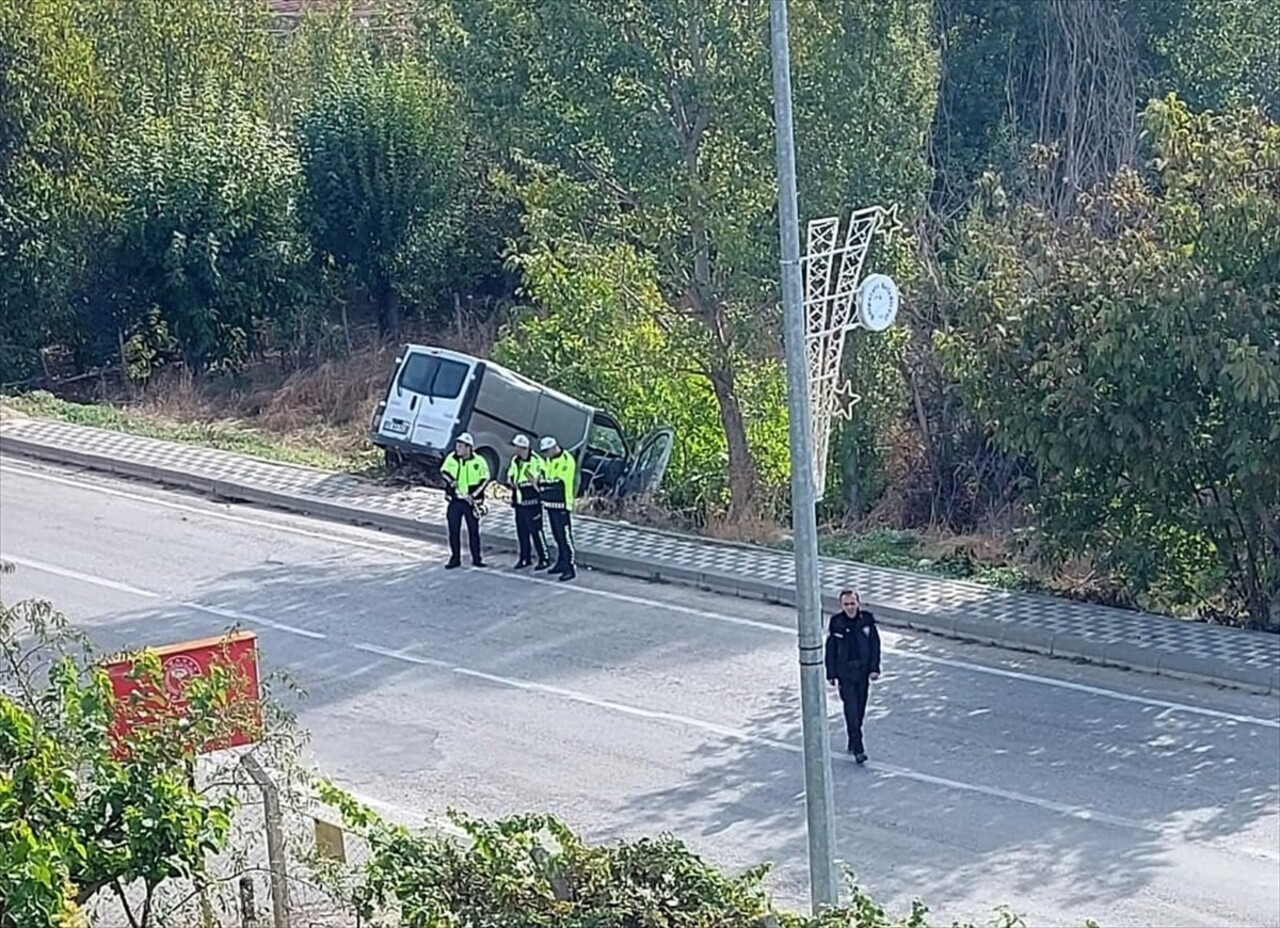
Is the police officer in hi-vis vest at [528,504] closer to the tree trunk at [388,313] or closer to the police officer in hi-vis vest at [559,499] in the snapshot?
the police officer in hi-vis vest at [559,499]

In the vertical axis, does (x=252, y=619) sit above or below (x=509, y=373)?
below

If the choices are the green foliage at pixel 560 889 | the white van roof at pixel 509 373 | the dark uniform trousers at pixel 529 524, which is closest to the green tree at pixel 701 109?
the white van roof at pixel 509 373

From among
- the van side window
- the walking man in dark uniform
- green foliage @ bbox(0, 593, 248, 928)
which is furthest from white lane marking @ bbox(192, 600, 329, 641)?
green foliage @ bbox(0, 593, 248, 928)

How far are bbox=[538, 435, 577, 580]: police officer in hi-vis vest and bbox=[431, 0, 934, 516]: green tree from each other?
345cm

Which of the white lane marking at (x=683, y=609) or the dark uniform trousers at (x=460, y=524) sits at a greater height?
the dark uniform trousers at (x=460, y=524)

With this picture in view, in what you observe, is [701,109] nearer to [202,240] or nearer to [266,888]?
[202,240]

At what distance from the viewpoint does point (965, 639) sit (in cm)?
1789

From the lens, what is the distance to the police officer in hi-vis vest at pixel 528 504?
19.8 m

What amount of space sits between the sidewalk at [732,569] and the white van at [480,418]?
64 cm

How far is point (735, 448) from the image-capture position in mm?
24016

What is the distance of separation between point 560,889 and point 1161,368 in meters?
10.5

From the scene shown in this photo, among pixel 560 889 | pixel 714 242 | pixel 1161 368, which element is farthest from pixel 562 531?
pixel 560 889

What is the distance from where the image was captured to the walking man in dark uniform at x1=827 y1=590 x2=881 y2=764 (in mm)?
14547

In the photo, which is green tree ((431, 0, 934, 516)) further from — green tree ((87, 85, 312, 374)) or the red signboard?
the red signboard
